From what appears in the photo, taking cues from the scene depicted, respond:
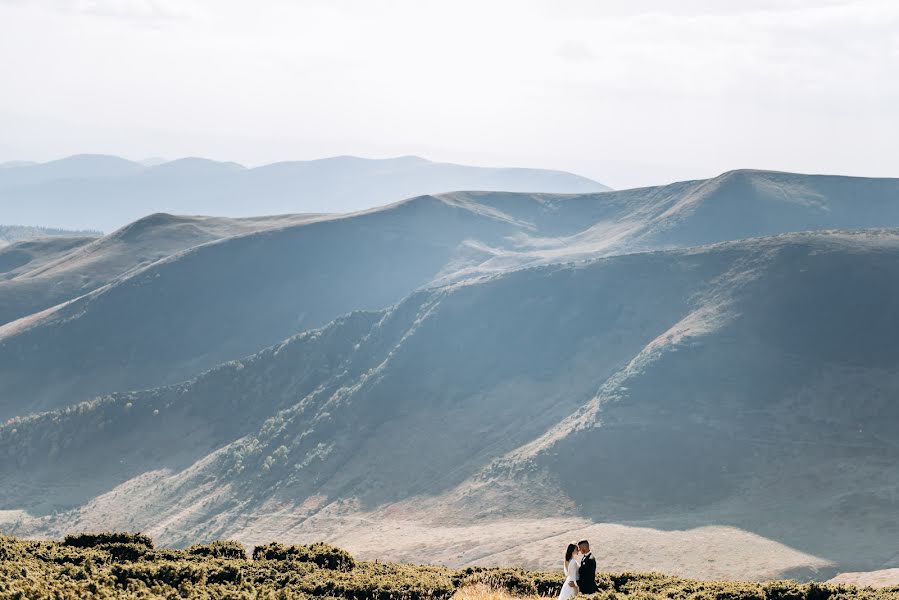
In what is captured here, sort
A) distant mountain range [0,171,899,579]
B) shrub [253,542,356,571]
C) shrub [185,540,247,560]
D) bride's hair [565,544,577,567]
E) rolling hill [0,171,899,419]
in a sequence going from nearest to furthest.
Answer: bride's hair [565,544,577,567] < shrub [253,542,356,571] < shrub [185,540,247,560] < distant mountain range [0,171,899,579] < rolling hill [0,171,899,419]

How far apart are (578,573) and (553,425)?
6992 centimetres

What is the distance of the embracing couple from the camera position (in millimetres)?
20859

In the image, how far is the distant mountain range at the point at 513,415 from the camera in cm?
7025

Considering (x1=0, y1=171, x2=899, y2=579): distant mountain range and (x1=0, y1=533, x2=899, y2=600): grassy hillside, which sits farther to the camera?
(x1=0, y1=171, x2=899, y2=579): distant mountain range

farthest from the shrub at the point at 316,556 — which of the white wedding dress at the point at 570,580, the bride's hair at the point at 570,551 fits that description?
the white wedding dress at the point at 570,580

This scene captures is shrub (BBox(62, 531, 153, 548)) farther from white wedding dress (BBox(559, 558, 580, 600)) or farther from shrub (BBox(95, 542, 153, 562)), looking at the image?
white wedding dress (BBox(559, 558, 580, 600))

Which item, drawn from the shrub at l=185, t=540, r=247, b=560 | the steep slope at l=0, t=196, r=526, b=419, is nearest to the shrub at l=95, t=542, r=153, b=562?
the shrub at l=185, t=540, r=247, b=560

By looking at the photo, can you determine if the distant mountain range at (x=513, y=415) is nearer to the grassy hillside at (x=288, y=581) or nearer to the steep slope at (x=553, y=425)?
the steep slope at (x=553, y=425)

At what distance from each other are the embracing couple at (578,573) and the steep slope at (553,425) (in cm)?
4071

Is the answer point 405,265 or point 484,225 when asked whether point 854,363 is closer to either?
point 405,265

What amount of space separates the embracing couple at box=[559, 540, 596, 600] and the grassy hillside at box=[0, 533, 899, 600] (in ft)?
1.84

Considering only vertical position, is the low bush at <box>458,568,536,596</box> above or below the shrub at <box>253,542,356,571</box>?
above

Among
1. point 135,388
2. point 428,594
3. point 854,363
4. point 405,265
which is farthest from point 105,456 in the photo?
point 428,594

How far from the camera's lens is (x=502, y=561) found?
64.7 meters
